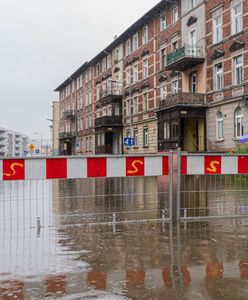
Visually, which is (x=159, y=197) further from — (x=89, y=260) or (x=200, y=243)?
(x=89, y=260)

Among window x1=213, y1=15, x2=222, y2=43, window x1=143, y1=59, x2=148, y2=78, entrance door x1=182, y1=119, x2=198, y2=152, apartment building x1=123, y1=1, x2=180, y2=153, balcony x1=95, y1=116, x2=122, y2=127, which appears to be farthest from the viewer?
balcony x1=95, y1=116, x2=122, y2=127

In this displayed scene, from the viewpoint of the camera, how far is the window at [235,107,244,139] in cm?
2861

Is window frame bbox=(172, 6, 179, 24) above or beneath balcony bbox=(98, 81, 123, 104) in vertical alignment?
above

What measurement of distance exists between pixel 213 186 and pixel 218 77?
2237 cm

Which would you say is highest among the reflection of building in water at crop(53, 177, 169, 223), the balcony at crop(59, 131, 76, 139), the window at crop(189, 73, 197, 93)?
the window at crop(189, 73, 197, 93)

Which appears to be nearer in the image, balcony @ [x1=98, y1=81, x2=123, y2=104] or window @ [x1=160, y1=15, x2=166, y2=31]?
window @ [x1=160, y1=15, x2=166, y2=31]

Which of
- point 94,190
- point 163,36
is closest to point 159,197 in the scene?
point 94,190

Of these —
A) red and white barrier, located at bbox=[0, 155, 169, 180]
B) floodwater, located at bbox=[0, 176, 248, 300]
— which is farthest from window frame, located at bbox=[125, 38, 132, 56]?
red and white barrier, located at bbox=[0, 155, 169, 180]

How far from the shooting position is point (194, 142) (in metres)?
35.1

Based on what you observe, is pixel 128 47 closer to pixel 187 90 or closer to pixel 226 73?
pixel 187 90

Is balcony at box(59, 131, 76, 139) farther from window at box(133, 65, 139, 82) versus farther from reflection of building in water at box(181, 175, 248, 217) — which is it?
reflection of building in water at box(181, 175, 248, 217)

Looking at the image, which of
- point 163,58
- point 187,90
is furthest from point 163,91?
point 187,90

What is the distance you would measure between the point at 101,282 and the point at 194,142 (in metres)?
31.3

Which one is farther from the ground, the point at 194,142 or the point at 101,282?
the point at 194,142
